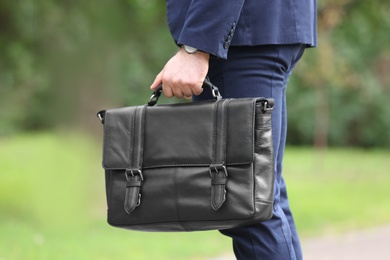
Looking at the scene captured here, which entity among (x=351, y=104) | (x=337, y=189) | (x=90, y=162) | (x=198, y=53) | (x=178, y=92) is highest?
(x=198, y=53)

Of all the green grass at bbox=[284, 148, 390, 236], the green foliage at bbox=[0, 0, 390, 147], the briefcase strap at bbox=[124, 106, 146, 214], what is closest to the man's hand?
the briefcase strap at bbox=[124, 106, 146, 214]

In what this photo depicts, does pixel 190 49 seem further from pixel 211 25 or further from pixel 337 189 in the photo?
pixel 337 189

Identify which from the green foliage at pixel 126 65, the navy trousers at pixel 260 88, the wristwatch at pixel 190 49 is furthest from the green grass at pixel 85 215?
the wristwatch at pixel 190 49

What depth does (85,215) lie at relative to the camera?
783 cm

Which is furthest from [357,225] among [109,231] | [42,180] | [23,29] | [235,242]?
[23,29]

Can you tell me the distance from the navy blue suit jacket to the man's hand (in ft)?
0.14

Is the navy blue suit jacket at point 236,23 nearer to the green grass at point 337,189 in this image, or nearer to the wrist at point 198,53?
A: the wrist at point 198,53

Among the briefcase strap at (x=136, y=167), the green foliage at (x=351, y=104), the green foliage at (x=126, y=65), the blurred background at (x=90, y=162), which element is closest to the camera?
the briefcase strap at (x=136, y=167)

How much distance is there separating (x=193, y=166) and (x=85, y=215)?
17.7ft

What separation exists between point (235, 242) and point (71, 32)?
20.4ft

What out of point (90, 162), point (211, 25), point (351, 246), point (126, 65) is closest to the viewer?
point (211, 25)

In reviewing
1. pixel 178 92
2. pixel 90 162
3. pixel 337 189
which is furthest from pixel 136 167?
pixel 337 189

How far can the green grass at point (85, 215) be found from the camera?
6297 mm

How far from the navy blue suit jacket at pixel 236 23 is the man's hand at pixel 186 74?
44mm
